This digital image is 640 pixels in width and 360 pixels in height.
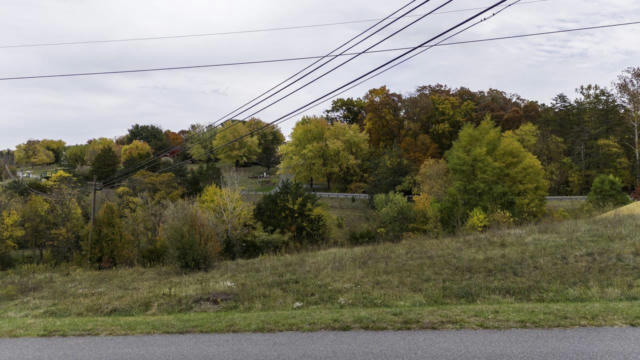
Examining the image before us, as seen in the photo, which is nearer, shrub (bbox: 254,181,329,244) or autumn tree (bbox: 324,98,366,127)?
shrub (bbox: 254,181,329,244)

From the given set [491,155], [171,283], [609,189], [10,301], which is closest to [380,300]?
[171,283]

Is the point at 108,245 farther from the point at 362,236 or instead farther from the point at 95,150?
the point at 95,150

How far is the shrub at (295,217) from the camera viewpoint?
4172 centimetres

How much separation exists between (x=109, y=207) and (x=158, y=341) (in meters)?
29.3

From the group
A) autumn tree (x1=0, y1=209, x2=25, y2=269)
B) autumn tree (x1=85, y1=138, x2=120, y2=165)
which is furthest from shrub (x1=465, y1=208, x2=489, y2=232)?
autumn tree (x1=85, y1=138, x2=120, y2=165)

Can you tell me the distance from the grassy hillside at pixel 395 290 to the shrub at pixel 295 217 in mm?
22698

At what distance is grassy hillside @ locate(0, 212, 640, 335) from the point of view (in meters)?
8.30

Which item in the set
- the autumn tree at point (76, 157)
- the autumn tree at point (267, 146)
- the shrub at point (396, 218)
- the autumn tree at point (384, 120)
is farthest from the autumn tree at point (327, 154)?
the autumn tree at point (76, 157)

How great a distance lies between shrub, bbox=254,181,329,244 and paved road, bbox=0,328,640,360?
33.6m

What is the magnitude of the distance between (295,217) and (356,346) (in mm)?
35419

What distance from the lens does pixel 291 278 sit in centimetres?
1438

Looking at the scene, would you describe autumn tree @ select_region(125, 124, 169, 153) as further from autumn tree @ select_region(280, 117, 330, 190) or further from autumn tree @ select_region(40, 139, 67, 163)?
autumn tree @ select_region(280, 117, 330, 190)

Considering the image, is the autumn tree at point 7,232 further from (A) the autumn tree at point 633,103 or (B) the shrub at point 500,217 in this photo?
(A) the autumn tree at point 633,103

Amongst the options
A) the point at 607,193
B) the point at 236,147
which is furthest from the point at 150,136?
the point at 607,193
